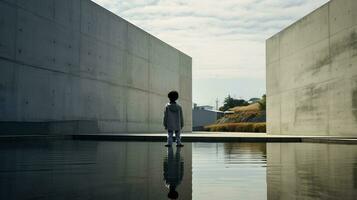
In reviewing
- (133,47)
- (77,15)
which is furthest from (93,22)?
(133,47)

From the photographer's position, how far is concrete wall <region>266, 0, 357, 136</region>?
16.9m

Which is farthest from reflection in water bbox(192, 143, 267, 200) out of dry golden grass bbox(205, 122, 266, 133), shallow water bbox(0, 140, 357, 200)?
dry golden grass bbox(205, 122, 266, 133)

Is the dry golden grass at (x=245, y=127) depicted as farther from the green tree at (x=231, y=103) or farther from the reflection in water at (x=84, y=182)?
the green tree at (x=231, y=103)

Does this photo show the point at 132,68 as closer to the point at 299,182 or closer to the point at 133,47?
the point at 133,47

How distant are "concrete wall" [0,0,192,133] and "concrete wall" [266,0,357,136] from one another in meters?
7.17

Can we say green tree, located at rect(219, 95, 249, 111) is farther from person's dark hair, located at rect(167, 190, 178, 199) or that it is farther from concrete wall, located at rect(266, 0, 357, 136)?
person's dark hair, located at rect(167, 190, 178, 199)

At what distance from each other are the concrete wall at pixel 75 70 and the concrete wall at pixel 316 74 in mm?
7175

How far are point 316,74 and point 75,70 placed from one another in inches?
389

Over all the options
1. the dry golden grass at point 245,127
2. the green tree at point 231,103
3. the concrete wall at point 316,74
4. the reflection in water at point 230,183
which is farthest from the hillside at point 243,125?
the green tree at point 231,103

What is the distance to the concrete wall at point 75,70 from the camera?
48.9 ft

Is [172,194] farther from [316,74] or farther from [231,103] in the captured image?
[231,103]

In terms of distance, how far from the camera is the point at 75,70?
1895 cm

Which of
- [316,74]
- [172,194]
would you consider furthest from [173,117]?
[316,74]

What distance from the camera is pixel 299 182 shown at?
4.02m
